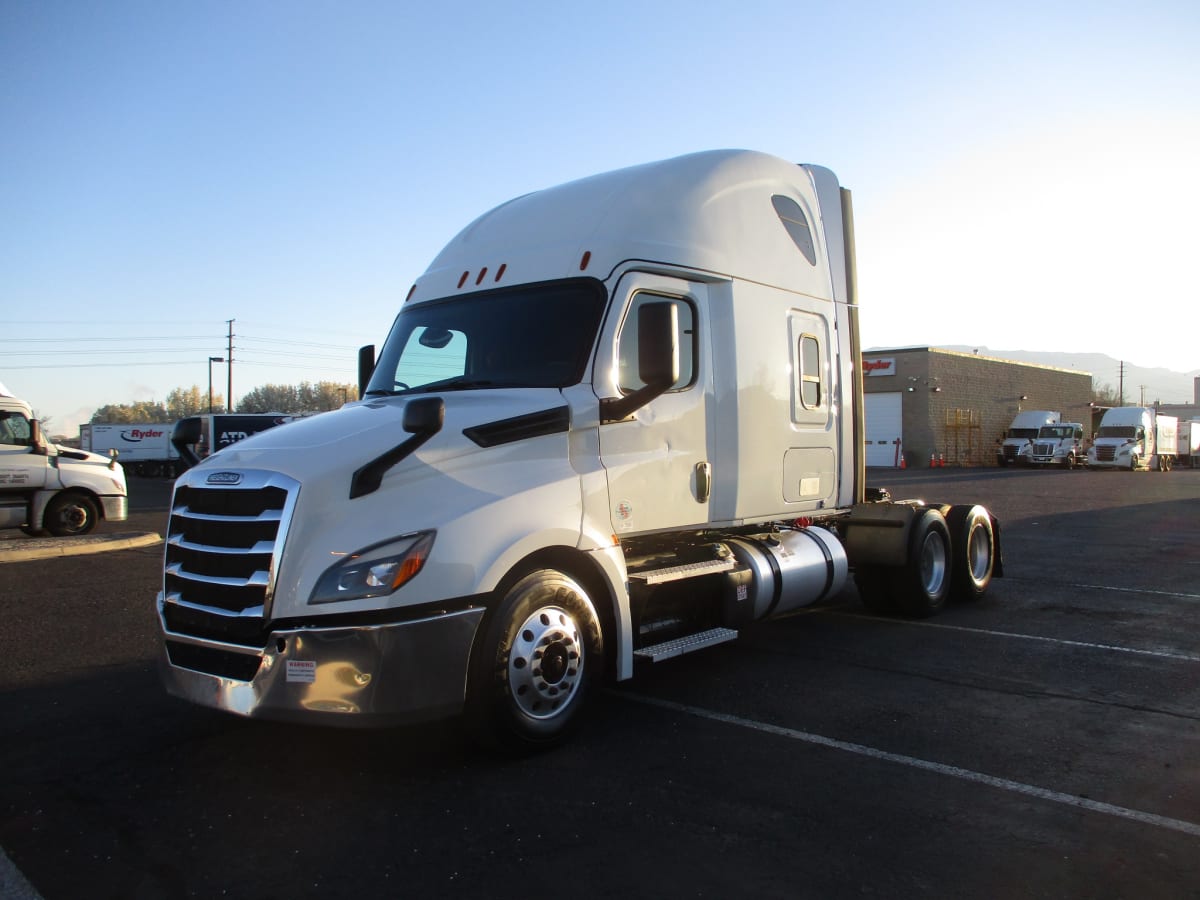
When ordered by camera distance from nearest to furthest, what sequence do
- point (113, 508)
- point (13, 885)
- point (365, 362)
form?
point (13, 885) < point (365, 362) < point (113, 508)

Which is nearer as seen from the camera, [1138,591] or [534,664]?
[534,664]

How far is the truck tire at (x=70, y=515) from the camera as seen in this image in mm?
17125

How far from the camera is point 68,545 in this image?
1501cm

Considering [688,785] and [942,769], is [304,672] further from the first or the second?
[942,769]

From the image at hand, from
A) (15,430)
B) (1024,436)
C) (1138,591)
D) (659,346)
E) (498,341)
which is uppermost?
(498,341)

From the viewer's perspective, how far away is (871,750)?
16.0ft

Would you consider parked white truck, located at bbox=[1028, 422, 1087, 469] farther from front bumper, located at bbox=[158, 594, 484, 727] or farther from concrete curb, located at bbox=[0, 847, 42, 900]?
concrete curb, located at bbox=[0, 847, 42, 900]

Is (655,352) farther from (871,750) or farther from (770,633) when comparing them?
(770,633)

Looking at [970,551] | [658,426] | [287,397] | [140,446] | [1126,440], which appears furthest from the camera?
[287,397]

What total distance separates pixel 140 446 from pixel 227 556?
207 feet

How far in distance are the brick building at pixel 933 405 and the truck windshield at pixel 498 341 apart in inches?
1688

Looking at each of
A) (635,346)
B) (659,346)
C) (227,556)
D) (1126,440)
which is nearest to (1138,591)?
(635,346)

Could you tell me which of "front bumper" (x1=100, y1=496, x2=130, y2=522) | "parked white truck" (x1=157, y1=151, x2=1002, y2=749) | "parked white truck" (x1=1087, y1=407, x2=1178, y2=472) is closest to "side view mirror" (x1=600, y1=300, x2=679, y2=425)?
"parked white truck" (x1=157, y1=151, x2=1002, y2=749)

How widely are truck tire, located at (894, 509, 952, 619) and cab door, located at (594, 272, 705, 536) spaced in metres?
3.00
